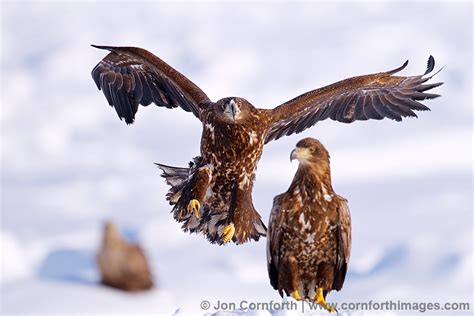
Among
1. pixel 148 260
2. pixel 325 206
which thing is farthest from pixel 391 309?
pixel 148 260

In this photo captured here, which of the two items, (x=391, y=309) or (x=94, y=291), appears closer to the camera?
(x=391, y=309)

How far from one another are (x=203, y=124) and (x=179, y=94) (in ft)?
3.89

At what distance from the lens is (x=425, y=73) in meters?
12.2

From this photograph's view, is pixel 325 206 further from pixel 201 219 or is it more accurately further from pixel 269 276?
pixel 201 219

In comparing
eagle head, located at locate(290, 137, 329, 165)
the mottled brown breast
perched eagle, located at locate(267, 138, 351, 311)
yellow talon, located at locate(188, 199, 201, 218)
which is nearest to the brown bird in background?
the mottled brown breast

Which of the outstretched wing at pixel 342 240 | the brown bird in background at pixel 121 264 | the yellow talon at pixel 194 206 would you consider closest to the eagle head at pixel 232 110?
the yellow talon at pixel 194 206

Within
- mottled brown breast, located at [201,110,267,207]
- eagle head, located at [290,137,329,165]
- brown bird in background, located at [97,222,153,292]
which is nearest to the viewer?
eagle head, located at [290,137,329,165]

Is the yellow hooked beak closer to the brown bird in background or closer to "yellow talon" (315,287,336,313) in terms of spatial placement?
"yellow talon" (315,287,336,313)

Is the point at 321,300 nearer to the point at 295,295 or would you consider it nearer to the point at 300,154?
the point at 295,295

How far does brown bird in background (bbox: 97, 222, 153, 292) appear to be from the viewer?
66.6 feet

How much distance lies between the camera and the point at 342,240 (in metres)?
9.39

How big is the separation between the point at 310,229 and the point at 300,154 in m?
0.62

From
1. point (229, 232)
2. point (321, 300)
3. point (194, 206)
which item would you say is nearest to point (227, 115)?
point (194, 206)

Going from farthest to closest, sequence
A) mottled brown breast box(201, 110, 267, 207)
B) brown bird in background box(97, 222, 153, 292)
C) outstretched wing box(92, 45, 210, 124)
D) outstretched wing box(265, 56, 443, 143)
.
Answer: brown bird in background box(97, 222, 153, 292)
outstretched wing box(92, 45, 210, 124)
outstretched wing box(265, 56, 443, 143)
mottled brown breast box(201, 110, 267, 207)
